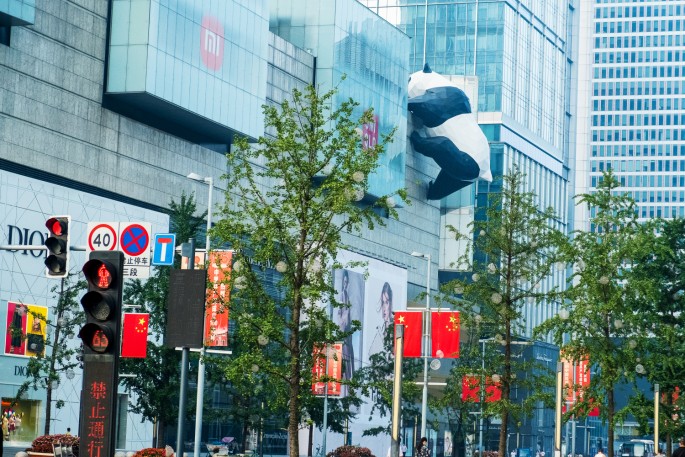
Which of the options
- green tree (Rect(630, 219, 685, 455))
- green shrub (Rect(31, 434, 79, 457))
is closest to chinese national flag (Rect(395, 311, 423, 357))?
green tree (Rect(630, 219, 685, 455))

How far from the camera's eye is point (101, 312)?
13.6m

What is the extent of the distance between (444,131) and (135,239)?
105 metres

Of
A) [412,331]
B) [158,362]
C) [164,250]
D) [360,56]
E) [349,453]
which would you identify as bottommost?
[349,453]

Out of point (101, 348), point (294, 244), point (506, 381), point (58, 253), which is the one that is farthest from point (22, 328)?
point (101, 348)

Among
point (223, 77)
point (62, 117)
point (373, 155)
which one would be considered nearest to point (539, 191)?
point (223, 77)

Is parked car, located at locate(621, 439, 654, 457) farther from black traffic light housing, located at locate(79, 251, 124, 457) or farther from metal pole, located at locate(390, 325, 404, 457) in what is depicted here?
black traffic light housing, located at locate(79, 251, 124, 457)

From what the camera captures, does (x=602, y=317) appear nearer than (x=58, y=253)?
No

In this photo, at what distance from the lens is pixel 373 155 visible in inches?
1321

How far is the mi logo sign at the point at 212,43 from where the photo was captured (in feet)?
286

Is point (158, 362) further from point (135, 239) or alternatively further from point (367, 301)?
point (367, 301)

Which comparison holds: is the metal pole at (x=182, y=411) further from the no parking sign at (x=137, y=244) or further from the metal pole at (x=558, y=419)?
the metal pole at (x=558, y=419)

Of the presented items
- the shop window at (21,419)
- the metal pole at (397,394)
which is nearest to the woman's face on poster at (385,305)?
the shop window at (21,419)

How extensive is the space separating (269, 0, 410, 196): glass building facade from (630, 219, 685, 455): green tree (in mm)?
59178

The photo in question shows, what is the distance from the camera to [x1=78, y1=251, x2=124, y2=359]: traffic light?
1355 cm
